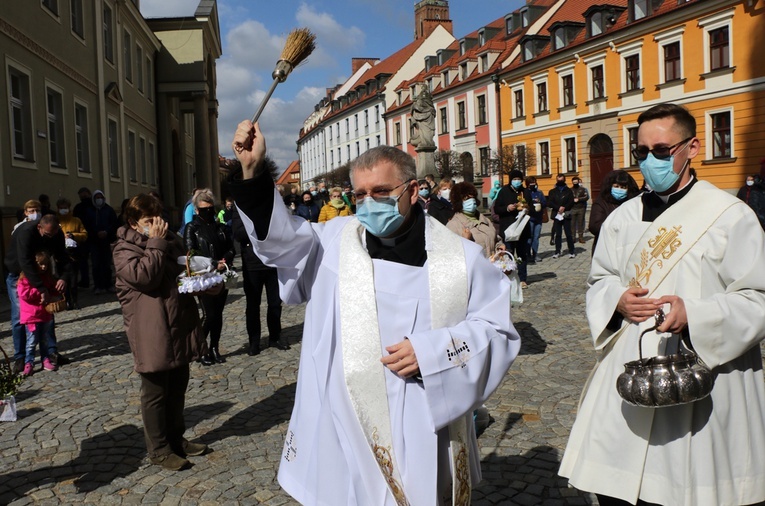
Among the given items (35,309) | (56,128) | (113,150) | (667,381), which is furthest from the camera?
(113,150)

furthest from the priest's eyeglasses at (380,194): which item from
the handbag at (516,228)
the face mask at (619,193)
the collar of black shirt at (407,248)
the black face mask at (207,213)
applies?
the handbag at (516,228)

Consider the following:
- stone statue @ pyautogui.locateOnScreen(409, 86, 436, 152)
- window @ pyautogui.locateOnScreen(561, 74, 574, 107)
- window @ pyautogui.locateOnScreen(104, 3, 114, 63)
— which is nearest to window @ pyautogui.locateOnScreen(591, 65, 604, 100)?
window @ pyautogui.locateOnScreen(561, 74, 574, 107)

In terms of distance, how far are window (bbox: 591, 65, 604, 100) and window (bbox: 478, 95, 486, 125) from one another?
421 inches

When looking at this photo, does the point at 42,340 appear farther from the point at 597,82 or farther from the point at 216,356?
the point at 597,82

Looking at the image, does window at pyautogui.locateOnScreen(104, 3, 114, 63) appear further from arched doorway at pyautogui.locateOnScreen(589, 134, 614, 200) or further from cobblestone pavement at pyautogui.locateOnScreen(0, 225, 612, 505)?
arched doorway at pyautogui.locateOnScreen(589, 134, 614, 200)

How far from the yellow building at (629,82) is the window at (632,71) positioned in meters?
0.05

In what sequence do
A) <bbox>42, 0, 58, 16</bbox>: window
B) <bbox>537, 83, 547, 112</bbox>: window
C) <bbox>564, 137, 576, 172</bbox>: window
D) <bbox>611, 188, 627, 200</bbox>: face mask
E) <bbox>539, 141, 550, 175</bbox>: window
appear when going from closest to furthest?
1. <bbox>611, 188, 627, 200</bbox>: face mask
2. <bbox>42, 0, 58, 16</bbox>: window
3. <bbox>564, 137, 576, 172</bbox>: window
4. <bbox>537, 83, 547, 112</bbox>: window
5. <bbox>539, 141, 550, 175</bbox>: window

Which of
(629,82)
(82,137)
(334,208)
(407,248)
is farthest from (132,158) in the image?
(407,248)

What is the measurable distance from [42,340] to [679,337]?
22.7 feet

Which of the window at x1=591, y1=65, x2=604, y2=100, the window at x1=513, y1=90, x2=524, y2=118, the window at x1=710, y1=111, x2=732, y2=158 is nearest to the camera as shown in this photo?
the window at x1=710, y1=111, x2=732, y2=158

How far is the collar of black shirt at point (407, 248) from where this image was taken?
2.79 metres

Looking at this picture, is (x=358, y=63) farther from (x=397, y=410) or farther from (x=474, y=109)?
(x=397, y=410)

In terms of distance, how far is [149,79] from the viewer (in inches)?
1192

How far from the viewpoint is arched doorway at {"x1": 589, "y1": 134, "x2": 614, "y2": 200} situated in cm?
3553
